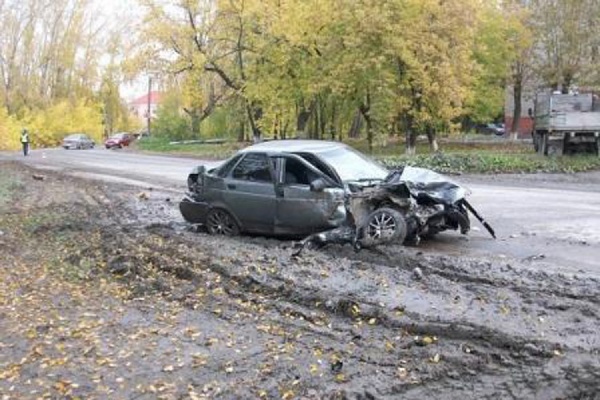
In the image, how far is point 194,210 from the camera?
39.9ft

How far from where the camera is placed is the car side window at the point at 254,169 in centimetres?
1119

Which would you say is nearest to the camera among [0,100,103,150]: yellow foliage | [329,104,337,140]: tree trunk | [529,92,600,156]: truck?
[529,92,600,156]: truck

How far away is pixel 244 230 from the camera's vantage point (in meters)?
11.5

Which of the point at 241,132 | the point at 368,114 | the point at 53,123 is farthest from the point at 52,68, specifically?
the point at 368,114

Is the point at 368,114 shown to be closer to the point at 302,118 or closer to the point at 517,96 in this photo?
the point at 302,118

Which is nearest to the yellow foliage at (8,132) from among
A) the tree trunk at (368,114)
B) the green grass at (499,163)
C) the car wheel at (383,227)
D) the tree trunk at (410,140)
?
the tree trunk at (368,114)

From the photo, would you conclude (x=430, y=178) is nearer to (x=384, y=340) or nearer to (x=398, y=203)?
(x=398, y=203)

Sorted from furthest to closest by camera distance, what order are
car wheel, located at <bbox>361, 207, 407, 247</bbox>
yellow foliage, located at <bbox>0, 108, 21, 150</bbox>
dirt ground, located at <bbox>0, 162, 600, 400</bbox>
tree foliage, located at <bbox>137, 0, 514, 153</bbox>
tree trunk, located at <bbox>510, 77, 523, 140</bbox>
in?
yellow foliage, located at <bbox>0, 108, 21, 150</bbox> → tree trunk, located at <bbox>510, 77, 523, 140</bbox> → tree foliage, located at <bbox>137, 0, 514, 153</bbox> → car wheel, located at <bbox>361, 207, 407, 247</bbox> → dirt ground, located at <bbox>0, 162, 600, 400</bbox>

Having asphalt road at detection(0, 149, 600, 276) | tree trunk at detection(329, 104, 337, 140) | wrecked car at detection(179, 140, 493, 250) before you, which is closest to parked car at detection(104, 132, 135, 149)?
tree trunk at detection(329, 104, 337, 140)

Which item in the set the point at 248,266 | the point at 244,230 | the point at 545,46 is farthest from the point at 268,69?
the point at 248,266

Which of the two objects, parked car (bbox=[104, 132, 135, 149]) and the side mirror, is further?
parked car (bbox=[104, 132, 135, 149])

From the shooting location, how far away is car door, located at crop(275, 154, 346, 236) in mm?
10328

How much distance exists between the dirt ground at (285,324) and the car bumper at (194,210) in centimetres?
108

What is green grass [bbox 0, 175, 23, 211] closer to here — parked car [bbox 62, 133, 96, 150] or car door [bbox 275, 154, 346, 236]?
car door [bbox 275, 154, 346, 236]
